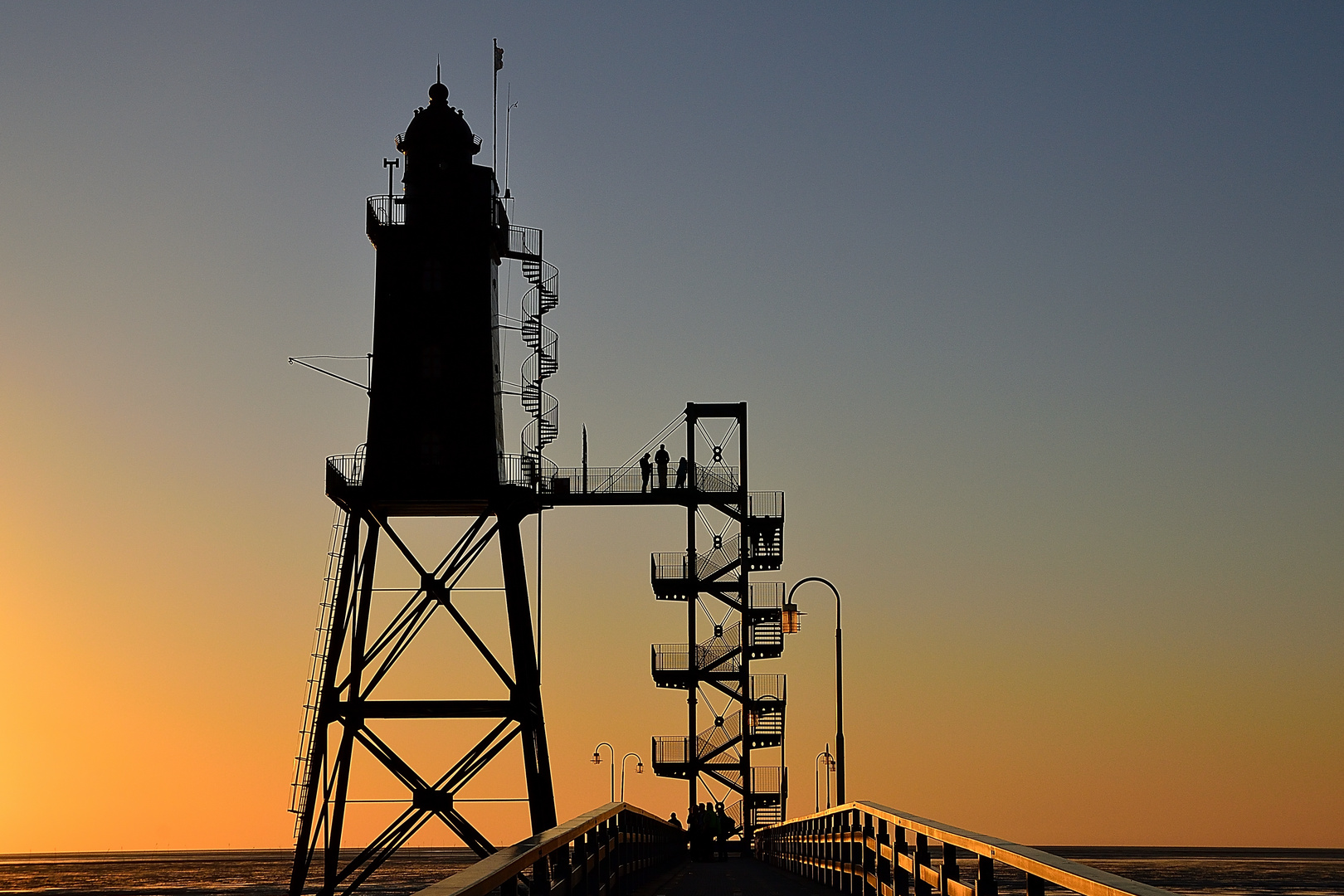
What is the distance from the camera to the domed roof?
141ft

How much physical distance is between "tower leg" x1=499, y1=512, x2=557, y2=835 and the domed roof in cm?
937

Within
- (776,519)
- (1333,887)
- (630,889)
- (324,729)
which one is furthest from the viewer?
(1333,887)

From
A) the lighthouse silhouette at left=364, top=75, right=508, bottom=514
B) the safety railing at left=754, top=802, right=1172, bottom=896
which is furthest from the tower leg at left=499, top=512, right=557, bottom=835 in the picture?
the safety railing at left=754, top=802, right=1172, bottom=896

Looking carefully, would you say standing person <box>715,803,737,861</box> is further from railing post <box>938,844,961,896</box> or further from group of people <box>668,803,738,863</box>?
railing post <box>938,844,961,896</box>

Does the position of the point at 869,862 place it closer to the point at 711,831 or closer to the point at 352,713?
the point at 352,713

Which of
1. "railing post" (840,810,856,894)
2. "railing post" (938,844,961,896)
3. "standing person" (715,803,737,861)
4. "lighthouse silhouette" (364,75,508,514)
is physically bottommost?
"standing person" (715,803,737,861)

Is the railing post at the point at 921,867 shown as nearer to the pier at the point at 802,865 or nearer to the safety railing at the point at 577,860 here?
the pier at the point at 802,865

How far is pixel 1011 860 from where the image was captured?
984 cm

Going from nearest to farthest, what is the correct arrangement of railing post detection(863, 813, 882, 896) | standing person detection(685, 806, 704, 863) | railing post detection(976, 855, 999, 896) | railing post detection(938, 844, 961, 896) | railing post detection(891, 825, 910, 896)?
railing post detection(976, 855, 999, 896), railing post detection(938, 844, 961, 896), railing post detection(891, 825, 910, 896), railing post detection(863, 813, 882, 896), standing person detection(685, 806, 704, 863)

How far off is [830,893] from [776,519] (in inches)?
1274

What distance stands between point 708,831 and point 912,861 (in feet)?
125

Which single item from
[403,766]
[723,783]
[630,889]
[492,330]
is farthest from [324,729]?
[723,783]

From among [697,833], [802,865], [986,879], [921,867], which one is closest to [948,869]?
[921,867]

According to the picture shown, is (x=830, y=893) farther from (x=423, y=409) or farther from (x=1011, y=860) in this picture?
(x=423, y=409)
